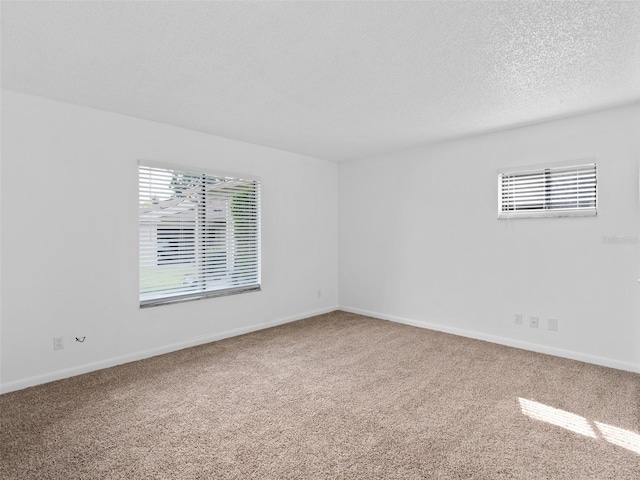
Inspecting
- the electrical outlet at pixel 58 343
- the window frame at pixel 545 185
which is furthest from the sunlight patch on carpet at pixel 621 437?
the electrical outlet at pixel 58 343

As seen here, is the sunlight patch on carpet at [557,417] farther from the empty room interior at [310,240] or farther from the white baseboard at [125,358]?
the white baseboard at [125,358]

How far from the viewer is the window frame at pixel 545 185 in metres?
3.45

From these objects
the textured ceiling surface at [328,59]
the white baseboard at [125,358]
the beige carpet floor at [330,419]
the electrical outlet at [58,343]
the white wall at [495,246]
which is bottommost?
the beige carpet floor at [330,419]

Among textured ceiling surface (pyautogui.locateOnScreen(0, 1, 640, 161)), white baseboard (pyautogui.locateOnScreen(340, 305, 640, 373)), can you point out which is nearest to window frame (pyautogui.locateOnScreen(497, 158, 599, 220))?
textured ceiling surface (pyautogui.locateOnScreen(0, 1, 640, 161))

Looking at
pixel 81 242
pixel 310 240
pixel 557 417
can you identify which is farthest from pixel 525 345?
pixel 81 242

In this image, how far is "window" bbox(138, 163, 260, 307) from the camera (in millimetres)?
3693

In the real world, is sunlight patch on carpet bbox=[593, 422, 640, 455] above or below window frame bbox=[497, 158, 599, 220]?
below

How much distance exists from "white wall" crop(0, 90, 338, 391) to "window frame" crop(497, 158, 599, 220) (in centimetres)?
A: 312

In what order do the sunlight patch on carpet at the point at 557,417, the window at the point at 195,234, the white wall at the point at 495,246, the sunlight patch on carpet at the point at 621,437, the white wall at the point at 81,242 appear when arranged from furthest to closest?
the window at the point at 195,234 < the white wall at the point at 495,246 < the white wall at the point at 81,242 < the sunlight patch on carpet at the point at 557,417 < the sunlight patch on carpet at the point at 621,437

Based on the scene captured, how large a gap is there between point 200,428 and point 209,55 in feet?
8.05

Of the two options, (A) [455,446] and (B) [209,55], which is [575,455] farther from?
(B) [209,55]

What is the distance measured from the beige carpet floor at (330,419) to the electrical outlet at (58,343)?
12.0 inches

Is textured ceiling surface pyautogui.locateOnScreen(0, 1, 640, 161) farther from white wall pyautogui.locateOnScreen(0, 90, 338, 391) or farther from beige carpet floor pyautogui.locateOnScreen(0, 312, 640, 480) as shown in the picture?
beige carpet floor pyautogui.locateOnScreen(0, 312, 640, 480)

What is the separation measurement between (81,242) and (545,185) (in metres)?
4.67
